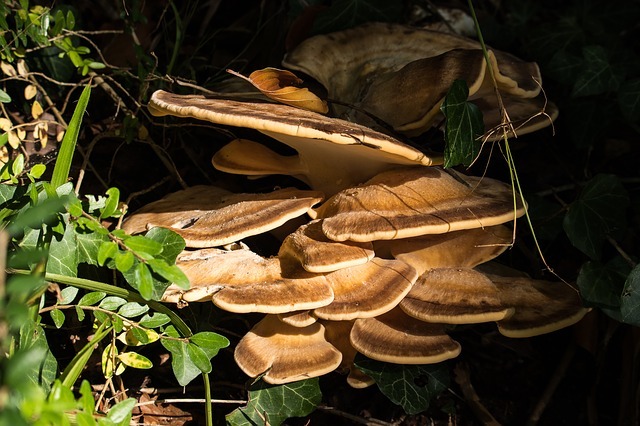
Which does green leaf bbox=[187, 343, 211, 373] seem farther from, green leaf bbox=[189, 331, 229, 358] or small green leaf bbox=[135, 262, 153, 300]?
small green leaf bbox=[135, 262, 153, 300]

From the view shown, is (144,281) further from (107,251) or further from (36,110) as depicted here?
(36,110)

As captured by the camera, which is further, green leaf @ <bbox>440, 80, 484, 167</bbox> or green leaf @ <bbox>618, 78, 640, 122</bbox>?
green leaf @ <bbox>618, 78, 640, 122</bbox>

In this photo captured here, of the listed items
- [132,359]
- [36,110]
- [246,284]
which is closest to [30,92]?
[36,110]

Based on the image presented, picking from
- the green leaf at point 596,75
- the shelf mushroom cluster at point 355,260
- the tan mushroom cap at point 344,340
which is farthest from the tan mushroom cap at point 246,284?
the green leaf at point 596,75

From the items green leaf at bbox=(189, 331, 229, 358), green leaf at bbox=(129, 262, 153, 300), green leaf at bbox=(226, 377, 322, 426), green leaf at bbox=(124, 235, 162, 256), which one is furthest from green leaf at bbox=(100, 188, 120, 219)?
green leaf at bbox=(226, 377, 322, 426)

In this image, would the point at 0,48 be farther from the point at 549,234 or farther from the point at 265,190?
the point at 549,234

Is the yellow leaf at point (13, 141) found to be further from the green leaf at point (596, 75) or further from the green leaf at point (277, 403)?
the green leaf at point (596, 75)
